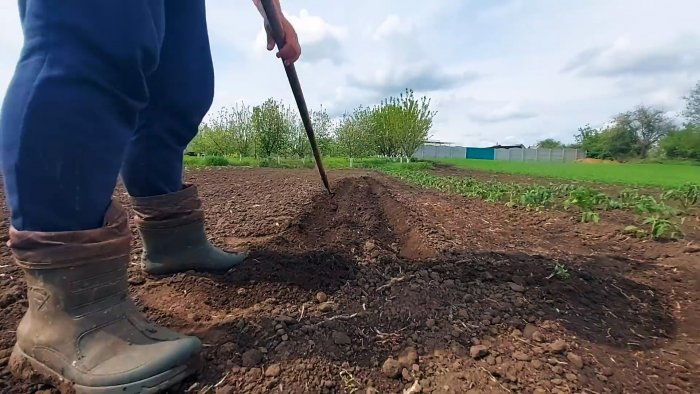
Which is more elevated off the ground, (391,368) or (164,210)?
(164,210)

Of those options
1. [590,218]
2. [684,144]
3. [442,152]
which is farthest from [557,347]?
[442,152]

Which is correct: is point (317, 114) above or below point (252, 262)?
above

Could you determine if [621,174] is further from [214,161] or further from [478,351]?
[478,351]

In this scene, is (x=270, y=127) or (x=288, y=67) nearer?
(x=288, y=67)

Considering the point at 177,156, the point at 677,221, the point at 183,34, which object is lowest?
the point at 677,221

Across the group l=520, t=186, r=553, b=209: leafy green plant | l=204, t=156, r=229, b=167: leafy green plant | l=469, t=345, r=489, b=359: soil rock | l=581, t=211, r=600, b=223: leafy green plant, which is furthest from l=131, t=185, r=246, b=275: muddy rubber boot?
l=204, t=156, r=229, b=167: leafy green plant

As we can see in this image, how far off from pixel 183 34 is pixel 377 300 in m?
1.21

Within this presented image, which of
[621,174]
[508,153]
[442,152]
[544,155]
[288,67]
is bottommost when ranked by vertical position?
[621,174]

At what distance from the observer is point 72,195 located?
39.7 inches

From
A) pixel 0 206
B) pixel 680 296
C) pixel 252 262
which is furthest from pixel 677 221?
pixel 0 206

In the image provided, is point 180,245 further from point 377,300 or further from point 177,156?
point 377,300

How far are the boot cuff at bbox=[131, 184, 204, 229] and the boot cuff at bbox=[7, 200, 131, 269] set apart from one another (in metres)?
0.57

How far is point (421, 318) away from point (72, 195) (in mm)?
1076

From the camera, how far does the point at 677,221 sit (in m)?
4.08
